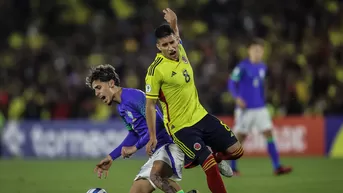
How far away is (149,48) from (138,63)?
850 mm

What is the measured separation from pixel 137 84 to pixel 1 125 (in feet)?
12.9

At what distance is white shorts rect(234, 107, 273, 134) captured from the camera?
14.7 meters

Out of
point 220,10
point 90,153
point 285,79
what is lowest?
point 90,153

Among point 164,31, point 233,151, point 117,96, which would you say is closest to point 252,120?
point 233,151

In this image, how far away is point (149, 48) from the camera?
74.4 ft

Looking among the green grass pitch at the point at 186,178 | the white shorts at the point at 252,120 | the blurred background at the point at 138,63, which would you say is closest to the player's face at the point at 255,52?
the white shorts at the point at 252,120

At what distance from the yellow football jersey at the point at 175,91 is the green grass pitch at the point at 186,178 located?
2.60 m

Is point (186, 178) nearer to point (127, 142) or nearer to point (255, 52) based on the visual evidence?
point (255, 52)

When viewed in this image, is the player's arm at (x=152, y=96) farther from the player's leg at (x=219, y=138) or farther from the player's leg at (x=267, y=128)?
the player's leg at (x=267, y=128)

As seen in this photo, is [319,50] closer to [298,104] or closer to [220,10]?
[298,104]

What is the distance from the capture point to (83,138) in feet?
68.0

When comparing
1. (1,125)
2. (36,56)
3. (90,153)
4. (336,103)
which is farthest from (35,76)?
(336,103)

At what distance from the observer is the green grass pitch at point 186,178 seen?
11.7 metres

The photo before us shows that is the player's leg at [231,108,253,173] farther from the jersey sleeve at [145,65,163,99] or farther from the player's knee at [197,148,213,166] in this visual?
the jersey sleeve at [145,65,163,99]
